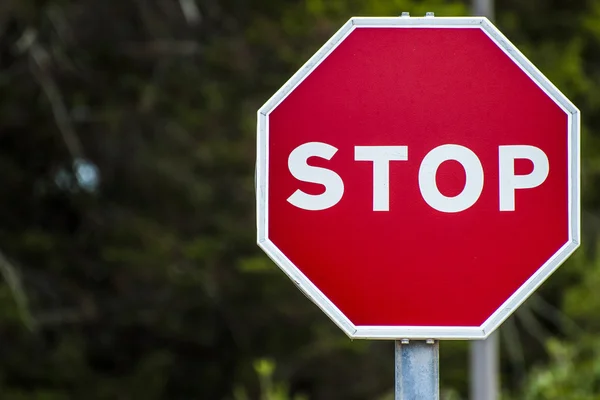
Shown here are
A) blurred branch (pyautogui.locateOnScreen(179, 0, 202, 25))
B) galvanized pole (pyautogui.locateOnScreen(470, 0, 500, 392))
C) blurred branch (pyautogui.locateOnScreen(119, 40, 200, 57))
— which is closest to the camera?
galvanized pole (pyautogui.locateOnScreen(470, 0, 500, 392))

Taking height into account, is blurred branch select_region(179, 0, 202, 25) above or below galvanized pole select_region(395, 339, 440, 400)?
above

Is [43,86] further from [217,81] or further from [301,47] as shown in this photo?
[301,47]

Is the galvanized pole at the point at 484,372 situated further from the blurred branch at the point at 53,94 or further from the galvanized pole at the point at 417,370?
the galvanized pole at the point at 417,370

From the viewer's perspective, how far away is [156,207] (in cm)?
1248

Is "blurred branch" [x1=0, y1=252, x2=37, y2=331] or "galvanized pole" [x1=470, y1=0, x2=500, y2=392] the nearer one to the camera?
"galvanized pole" [x1=470, y1=0, x2=500, y2=392]

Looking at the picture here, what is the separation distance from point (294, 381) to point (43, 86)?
190 inches

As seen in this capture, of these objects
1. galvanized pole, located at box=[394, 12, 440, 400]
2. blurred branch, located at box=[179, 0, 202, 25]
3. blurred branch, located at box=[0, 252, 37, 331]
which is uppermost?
blurred branch, located at box=[179, 0, 202, 25]

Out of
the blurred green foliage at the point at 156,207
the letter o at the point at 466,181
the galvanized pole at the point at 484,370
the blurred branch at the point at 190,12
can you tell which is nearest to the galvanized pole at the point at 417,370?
the letter o at the point at 466,181

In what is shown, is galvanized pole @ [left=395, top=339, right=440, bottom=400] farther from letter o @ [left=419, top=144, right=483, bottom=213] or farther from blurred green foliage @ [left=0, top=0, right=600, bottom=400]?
blurred green foliage @ [left=0, top=0, right=600, bottom=400]

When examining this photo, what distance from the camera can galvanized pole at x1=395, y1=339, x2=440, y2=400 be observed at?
5.49 ft

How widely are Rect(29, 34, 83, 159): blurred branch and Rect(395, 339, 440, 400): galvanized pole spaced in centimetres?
936

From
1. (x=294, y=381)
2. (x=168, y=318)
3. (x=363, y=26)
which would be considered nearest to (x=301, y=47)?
(x=168, y=318)

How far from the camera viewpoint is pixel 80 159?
11.9 metres

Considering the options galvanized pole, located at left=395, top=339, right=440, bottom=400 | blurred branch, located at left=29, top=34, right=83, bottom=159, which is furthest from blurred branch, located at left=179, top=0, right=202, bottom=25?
galvanized pole, located at left=395, top=339, right=440, bottom=400
